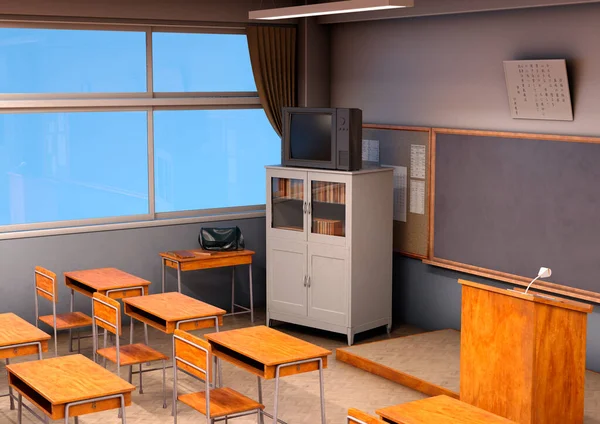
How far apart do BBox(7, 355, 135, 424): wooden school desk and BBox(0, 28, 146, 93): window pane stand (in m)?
3.76

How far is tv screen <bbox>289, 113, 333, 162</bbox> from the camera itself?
847 centimetres

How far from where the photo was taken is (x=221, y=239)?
905cm

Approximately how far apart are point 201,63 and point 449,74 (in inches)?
105

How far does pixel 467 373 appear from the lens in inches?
241

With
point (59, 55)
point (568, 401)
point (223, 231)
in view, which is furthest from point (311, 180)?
point (568, 401)

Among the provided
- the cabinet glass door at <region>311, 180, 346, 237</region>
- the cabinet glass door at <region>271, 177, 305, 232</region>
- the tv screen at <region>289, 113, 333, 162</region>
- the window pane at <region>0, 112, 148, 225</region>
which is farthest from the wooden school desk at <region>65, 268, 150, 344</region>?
the tv screen at <region>289, 113, 333, 162</region>

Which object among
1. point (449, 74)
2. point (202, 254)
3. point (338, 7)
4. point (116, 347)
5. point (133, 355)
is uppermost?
point (338, 7)

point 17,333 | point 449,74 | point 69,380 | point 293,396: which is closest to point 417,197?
point 449,74

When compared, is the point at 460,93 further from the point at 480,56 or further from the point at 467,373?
the point at 467,373

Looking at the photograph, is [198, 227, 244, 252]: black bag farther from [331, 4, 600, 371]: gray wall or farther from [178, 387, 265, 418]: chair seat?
[178, 387, 265, 418]: chair seat

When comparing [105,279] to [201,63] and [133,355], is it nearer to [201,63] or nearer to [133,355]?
[133,355]

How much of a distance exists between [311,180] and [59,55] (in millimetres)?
2697

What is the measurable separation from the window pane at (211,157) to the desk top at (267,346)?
354cm

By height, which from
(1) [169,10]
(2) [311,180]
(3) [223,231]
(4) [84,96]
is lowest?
(3) [223,231]
